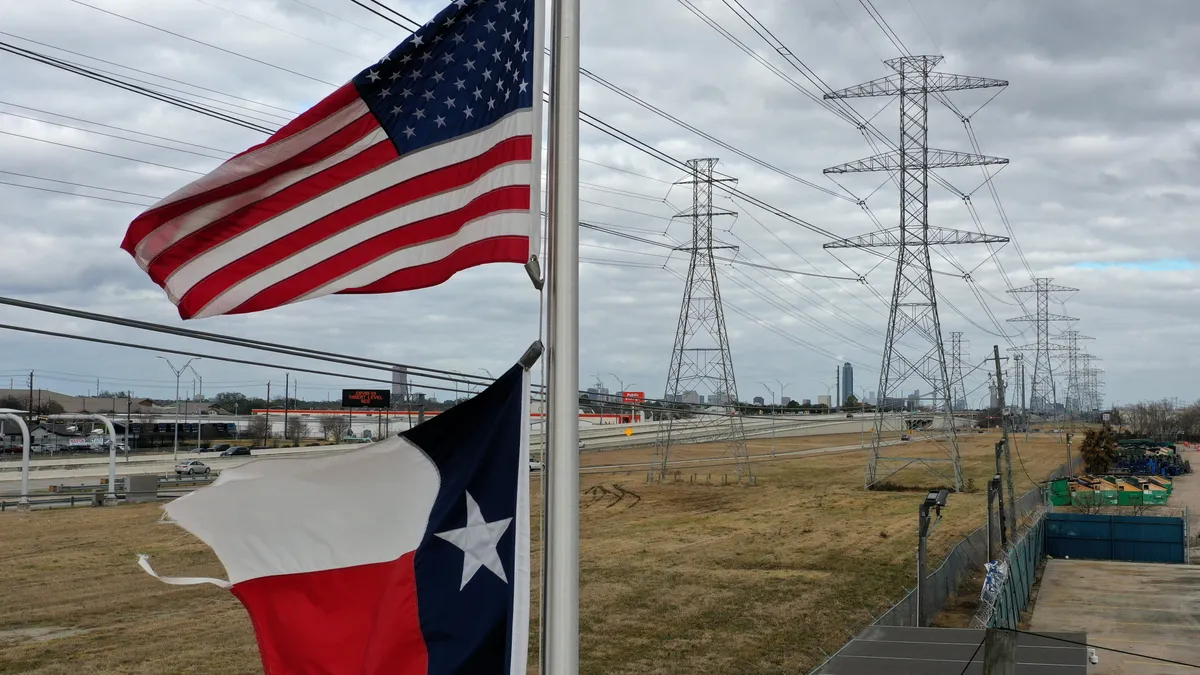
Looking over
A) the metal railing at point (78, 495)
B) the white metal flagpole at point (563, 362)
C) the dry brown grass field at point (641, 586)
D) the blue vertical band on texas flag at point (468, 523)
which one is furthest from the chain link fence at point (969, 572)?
the metal railing at point (78, 495)

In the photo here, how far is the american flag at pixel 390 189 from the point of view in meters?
5.24

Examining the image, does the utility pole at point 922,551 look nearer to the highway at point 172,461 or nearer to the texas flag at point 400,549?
the texas flag at point 400,549

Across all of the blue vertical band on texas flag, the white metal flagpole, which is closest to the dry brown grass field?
the blue vertical band on texas flag

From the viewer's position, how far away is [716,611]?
81.5 ft

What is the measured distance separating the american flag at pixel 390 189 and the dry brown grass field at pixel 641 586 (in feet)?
49.9

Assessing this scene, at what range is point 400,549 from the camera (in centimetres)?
526

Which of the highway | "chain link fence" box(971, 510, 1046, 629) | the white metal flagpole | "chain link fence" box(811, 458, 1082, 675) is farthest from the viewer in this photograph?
the highway

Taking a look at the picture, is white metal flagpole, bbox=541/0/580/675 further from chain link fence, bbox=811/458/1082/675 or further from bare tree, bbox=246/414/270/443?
bare tree, bbox=246/414/270/443

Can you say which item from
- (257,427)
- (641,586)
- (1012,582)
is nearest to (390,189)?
(1012,582)

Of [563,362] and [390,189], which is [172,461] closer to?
[390,189]

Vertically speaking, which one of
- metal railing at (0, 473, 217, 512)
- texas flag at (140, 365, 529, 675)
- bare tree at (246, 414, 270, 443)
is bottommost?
metal railing at (0, 473, 217, 512)

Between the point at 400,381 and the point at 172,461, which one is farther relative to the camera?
the point at 172,461

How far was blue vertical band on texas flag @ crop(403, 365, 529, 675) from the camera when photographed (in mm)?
5203

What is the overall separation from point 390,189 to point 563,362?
1330 millimetres
